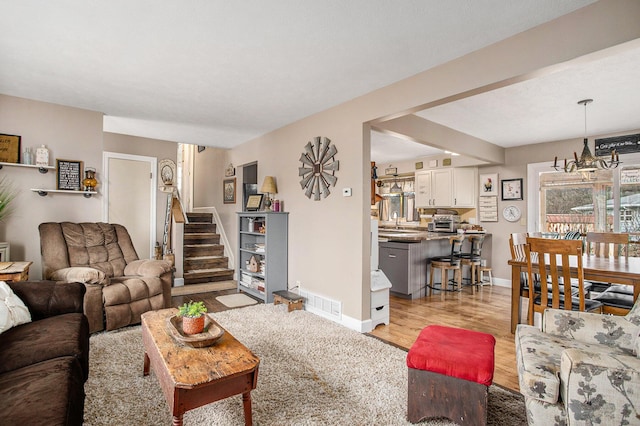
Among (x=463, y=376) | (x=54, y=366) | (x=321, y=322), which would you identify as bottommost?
(x=321, y=322)

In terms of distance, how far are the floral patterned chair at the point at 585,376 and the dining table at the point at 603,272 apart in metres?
0.97

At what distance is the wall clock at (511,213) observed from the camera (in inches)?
227

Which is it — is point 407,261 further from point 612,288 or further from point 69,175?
point 69,175

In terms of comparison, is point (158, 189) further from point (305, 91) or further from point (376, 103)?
point (376, 103)

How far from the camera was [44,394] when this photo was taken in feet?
4.34

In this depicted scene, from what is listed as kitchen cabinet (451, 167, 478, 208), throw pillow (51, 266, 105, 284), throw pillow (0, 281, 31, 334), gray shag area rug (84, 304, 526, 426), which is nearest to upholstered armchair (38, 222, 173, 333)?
throw pillow (51, 266, 105, 284)

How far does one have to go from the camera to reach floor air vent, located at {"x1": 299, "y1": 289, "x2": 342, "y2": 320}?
3.72 meters

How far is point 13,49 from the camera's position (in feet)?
8.27

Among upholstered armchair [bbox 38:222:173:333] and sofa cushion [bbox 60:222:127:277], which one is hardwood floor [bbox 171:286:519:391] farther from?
sofa cushion [bbox 60:222:127:277]

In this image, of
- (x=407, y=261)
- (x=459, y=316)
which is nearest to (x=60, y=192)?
(x=407, y=261)

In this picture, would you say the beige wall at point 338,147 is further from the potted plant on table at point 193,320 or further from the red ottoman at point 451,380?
the potted plant on table at point 193,320

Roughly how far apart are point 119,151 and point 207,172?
2267 millimetres

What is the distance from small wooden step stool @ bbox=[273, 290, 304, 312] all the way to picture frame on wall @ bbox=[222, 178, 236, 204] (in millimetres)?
2623

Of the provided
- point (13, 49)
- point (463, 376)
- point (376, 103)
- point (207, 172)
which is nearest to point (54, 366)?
point (463, 376)
